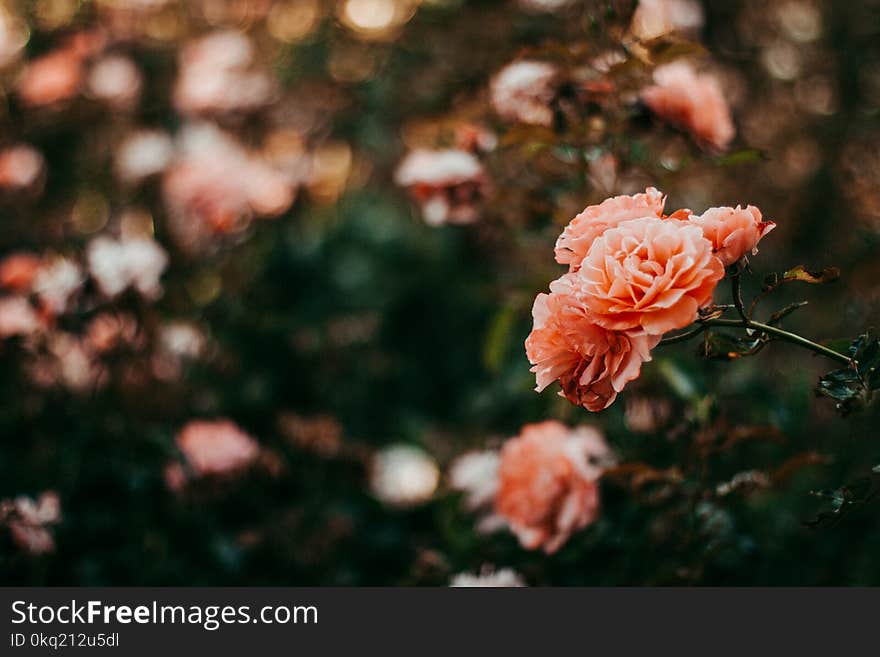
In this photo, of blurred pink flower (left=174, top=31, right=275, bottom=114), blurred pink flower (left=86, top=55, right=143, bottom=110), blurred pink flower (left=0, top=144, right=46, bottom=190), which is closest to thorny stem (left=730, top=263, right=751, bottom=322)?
blurred pink flower (left=174, top=31, right=275, bottom=114)

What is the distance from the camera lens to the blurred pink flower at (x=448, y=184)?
5.12ft

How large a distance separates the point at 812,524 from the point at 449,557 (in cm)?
A: 90

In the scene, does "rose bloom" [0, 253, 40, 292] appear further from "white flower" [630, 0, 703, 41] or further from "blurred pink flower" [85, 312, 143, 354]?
"white flower" [630, 0, 703, 41]

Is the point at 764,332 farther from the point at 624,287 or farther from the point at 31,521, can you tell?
the point at 31,521

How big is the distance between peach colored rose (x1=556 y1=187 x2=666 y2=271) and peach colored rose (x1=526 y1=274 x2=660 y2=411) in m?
0.03

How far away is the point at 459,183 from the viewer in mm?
1577

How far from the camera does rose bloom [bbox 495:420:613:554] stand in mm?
1303

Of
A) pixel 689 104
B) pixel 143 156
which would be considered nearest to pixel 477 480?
pixel 689 104

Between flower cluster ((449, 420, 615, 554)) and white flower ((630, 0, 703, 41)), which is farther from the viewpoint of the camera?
white flower ((630, 0, 703, 41))

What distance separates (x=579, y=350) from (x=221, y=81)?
209 centimetres

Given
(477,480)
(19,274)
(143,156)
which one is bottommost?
(477,480)

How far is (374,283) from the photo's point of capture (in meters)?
2.92
